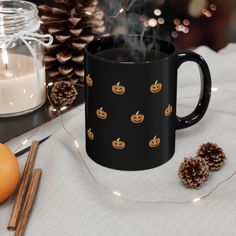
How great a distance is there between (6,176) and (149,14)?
676 mm

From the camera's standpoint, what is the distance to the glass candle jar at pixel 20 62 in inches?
32.9

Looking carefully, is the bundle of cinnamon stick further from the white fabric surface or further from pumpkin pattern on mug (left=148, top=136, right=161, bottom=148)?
pumpkin pattern on mug (left=148, top=136, right=161, bottom=148)

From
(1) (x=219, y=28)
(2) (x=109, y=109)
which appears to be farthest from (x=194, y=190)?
(1) (x=219, y=28)

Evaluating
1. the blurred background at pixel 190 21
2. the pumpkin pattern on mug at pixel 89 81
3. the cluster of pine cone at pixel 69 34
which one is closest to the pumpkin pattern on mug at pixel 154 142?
the pumpkin pattern on mug at pixel 89 81

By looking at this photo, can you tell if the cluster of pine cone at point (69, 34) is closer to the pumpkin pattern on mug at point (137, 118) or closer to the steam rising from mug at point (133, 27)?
the steam rising from mug at point (133, 27)

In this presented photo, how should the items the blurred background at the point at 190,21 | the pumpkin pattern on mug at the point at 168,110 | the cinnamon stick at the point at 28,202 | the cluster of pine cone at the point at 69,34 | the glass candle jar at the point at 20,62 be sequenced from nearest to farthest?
the cinnamon stick at the point at 28,202, the pumpkin pattern on mug at the point at 168,110, the glass candle jar at the point at 20,62, the cluster of pine cone at the point at 69,34, the blurred background at the point at 190,21

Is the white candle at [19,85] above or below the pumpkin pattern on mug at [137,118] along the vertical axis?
below

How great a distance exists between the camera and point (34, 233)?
0.59 meters

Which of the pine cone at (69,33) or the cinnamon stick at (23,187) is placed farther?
the pine cone at (69,33)

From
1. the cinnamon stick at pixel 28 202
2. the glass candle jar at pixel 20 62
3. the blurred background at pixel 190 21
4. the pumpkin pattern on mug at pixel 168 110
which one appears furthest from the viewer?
the blurred background at pixel 190 21

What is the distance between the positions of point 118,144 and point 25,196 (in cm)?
13

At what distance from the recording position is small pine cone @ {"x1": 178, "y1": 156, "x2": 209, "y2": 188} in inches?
26.2

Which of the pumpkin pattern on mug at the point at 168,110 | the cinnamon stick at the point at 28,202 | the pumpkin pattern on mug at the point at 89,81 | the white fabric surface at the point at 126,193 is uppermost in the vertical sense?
the pumpkin pattern on mug at the point at 89,81

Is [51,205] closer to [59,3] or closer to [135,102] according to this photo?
[135,102]
